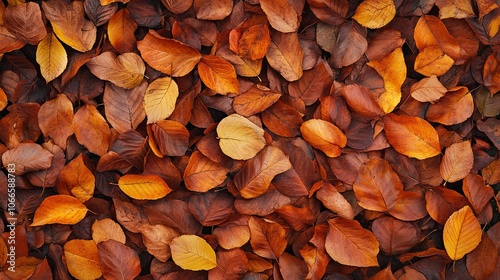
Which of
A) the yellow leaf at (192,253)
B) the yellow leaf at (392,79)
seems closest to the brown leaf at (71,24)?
the yellow leaf at (192,253)

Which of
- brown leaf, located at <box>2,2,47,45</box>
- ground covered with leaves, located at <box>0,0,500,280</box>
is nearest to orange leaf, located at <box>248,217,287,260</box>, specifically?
ground covered with leaves, located at <box>0,0,500,280</box>

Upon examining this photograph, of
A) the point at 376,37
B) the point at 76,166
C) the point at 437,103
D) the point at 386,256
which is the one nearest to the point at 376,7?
the point at 376,37

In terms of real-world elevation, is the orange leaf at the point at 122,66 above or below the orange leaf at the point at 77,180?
above

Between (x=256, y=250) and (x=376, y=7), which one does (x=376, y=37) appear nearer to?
(x=376, y=7)

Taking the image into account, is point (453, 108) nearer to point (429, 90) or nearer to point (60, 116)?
point (429, 90)

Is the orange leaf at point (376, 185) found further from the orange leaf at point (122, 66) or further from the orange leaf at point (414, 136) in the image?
the orange leaf at point (122, 66)

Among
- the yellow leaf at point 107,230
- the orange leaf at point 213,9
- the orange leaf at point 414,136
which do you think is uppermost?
the orange leaf at point 213,9

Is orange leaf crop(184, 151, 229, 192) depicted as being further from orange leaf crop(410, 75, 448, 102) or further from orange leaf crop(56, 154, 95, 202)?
orange leaf crop(410, 75, 448, 102)
